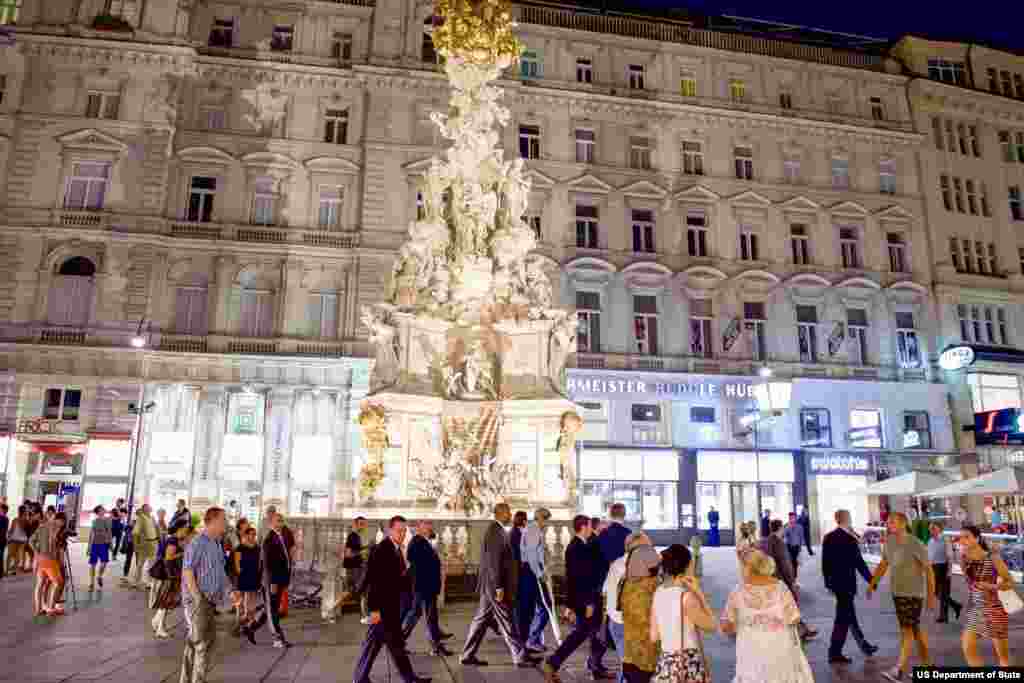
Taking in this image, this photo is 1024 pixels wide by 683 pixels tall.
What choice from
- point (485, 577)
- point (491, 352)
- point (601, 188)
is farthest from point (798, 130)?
point (485, 577)

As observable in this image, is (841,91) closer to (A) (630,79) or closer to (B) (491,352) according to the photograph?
(A) (630,79)

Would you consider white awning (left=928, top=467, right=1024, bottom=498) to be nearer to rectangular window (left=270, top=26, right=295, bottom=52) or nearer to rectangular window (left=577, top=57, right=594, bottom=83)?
rectangular window (left=577, top=57, right=594, bottom=83)

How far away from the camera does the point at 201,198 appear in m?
33.5

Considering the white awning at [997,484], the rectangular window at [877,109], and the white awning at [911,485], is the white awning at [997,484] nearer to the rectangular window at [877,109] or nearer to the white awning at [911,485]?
the white awning at [911,485]

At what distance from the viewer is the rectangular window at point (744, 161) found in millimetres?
38562

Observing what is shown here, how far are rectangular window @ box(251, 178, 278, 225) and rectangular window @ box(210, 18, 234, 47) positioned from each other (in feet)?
23.7

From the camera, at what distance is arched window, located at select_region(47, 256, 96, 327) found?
30.9 meters

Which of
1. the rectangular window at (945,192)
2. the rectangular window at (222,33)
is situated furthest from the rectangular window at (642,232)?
the rectangular window at (222,33)

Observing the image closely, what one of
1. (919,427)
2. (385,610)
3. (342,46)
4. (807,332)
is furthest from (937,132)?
(385,610)

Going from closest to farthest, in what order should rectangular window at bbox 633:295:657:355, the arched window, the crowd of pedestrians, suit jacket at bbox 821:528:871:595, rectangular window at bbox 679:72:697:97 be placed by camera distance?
the crowd of pedestrians < suit jacket at bbox 821:528:871:595 < the arched window < rectangular window at bbox 633:295:657:355 < rectangular window at bbox 679:72:697:97

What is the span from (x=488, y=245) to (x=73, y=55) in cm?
2632

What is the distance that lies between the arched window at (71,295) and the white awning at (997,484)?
32.2 metres

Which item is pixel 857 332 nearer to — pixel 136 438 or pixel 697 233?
pixel 697 233

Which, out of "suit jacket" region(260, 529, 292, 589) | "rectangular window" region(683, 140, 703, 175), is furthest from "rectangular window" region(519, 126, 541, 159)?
"suit jacket" region(260, 529, 292, 589)
